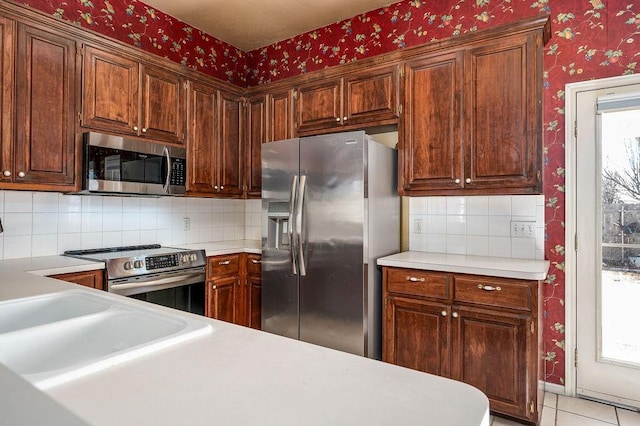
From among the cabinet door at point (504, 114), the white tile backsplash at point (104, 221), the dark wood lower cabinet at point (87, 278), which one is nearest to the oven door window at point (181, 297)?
the dark wood lower cabinet at point (87, 278)

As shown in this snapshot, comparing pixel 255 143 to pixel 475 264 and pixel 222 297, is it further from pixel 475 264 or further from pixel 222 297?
pixel 475 264

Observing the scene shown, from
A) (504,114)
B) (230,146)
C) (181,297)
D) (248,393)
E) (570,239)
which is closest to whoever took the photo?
(248,393)

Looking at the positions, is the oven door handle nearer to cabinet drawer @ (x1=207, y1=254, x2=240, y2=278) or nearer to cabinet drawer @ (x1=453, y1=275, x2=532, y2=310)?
cabinet drawer @ (x1=207, y1=254, x2=240, y2=278)

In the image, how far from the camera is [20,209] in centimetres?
260

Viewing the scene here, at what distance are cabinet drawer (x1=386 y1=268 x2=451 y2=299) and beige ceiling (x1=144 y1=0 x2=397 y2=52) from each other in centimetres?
229

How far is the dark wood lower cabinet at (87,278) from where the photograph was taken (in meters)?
2.27

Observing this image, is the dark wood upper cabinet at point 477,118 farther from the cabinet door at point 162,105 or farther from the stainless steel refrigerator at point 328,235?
the cabinet door at point 162,105

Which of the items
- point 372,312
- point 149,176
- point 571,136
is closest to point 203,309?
point 149,176

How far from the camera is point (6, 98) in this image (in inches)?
88.4

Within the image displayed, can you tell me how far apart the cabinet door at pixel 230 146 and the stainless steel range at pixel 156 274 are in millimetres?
814

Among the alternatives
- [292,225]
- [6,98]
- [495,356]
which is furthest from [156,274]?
[495,356]

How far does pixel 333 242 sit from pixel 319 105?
1.23 meters

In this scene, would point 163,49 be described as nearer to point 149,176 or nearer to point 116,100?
point 116,100

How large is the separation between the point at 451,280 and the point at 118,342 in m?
1.87
